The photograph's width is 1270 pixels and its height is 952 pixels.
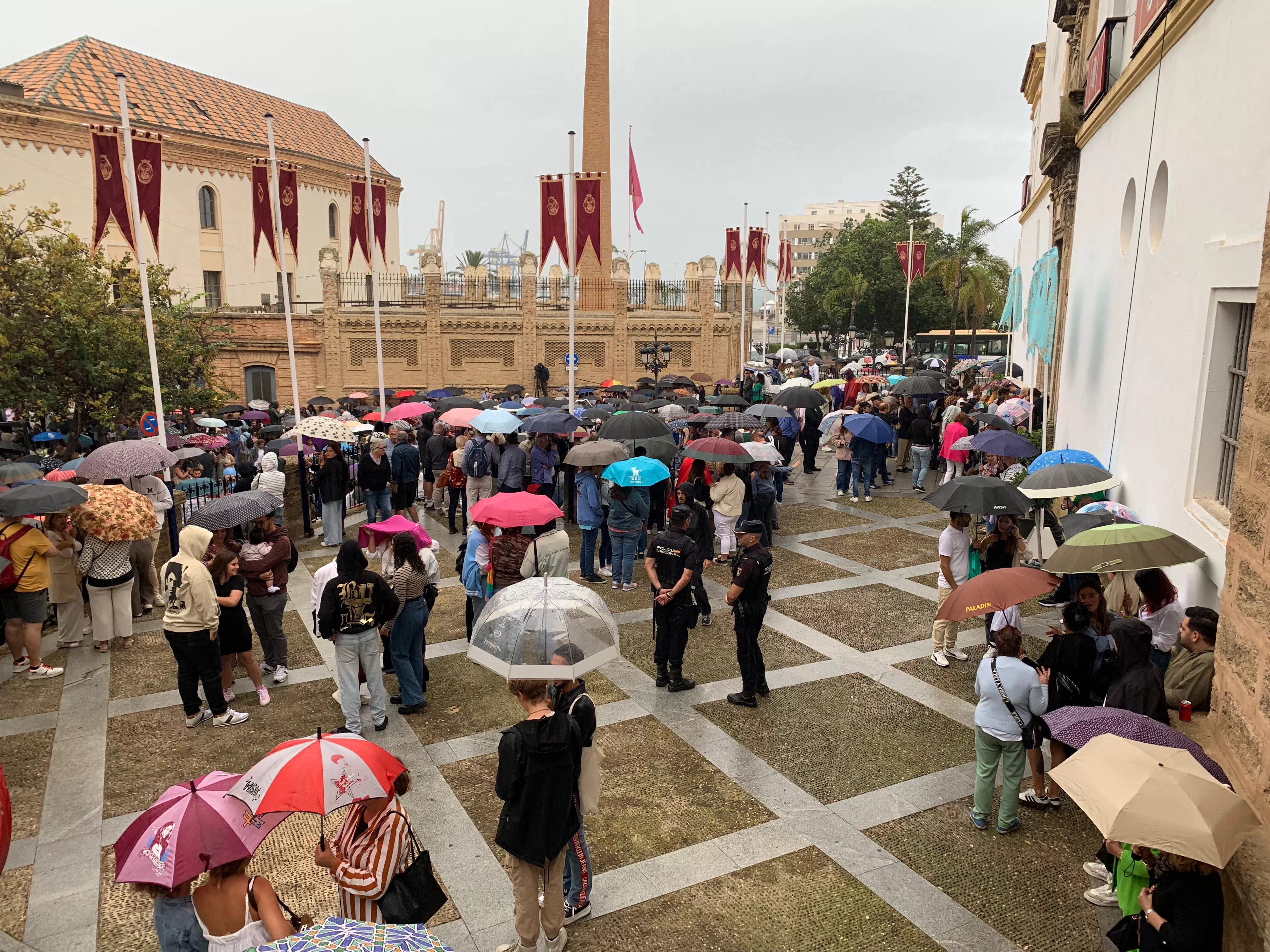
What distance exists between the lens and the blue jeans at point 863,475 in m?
16.9

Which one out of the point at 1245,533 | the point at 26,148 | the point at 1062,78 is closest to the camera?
the point at 1245,533

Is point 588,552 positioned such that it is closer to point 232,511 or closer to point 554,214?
point 232,511

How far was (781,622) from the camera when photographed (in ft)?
34.3

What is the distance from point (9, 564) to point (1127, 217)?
13.7 m

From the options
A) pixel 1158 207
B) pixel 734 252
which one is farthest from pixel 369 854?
pixel 734 252

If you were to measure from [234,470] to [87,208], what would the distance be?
30.1 meters

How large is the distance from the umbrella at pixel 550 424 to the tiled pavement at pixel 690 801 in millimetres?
3703

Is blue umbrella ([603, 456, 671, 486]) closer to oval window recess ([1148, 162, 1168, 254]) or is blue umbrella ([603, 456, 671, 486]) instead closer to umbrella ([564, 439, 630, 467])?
umbrella ([564, 439, 630, 467])

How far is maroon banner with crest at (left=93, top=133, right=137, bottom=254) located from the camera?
13.1 m

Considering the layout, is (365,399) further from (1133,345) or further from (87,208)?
(1133,345)

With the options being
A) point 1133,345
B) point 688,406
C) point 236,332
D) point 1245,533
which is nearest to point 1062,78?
point 688,406

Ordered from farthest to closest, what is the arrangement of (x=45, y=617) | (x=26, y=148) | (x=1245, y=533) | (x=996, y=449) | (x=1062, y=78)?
(x=26, y=148) → (x=1062, y=78) → (x=996, y=449) → (x=45, y=617) → (x=1245, y=533)

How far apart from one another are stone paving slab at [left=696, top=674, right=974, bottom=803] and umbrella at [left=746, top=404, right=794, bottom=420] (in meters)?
7.78

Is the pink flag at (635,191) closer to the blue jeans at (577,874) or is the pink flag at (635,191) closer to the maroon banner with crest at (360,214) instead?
the maroon banner with crest at (360,214)
